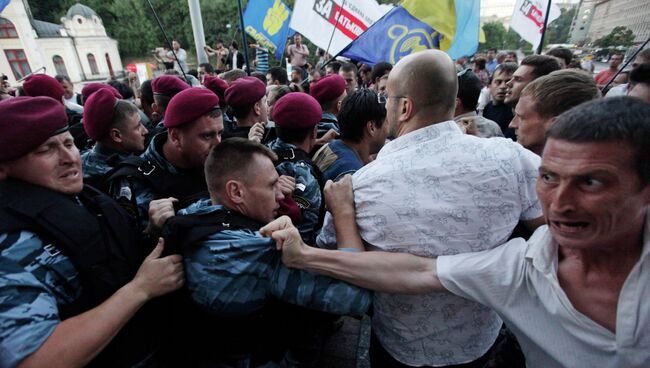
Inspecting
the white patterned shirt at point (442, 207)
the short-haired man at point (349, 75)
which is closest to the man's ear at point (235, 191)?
the white patterned shirt at point (442, 207)

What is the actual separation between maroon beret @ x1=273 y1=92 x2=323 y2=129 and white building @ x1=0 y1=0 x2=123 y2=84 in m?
42.3

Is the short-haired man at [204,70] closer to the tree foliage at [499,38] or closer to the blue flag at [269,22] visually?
the blue flag at [269,22]

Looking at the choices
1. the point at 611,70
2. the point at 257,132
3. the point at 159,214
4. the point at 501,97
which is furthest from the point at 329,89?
the point at 611,70

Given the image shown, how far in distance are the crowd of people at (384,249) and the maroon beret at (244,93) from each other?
5.39 ft

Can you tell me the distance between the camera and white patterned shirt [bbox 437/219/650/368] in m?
1.05

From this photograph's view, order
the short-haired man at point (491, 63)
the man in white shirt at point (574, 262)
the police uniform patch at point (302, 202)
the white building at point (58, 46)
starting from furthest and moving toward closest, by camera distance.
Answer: the white building at point (58, 46), the short-haired man at point (491, 63), the police uniform patch at point (302, 202), the man in white shirt at point (574, 262)

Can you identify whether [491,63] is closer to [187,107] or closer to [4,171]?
[187,107]

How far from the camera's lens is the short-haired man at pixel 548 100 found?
76.5 inches

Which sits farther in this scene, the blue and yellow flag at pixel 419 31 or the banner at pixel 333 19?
the banner at pixel 333 19

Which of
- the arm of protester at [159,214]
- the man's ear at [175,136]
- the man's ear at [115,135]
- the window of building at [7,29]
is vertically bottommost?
the arm of protester at [159,214]

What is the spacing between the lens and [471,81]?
10.7ft

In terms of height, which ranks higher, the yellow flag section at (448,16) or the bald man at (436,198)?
the yellow flag section at (448,16)

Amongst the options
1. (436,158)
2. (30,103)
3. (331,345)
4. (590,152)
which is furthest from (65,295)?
(331,345)

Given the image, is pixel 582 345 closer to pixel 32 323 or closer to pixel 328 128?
pixel 32 323
